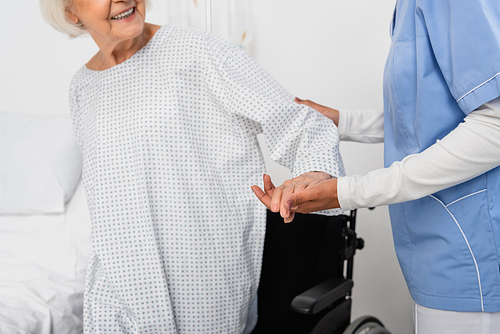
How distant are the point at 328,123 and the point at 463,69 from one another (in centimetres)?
39

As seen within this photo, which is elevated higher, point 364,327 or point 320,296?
point 320,296

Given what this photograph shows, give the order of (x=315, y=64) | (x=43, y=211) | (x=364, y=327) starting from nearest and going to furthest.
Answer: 1. (x=364, y=327)
2. (x=43, y=211)
3. (x=315, y=64)

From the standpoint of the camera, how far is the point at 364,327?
1260 millimetres

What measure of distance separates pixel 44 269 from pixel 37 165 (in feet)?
1.38

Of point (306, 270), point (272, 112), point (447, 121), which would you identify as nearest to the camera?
point (447, 121)

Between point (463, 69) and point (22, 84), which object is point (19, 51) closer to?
point (22, 84)

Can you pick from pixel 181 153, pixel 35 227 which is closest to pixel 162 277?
pixel 181 153

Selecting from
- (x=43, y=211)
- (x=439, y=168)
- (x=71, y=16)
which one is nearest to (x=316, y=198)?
(x=439, y=168)

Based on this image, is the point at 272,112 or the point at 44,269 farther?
the point at 44,269

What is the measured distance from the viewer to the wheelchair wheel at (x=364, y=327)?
1.23 metres

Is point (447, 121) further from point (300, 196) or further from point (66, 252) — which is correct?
point (66, 252)

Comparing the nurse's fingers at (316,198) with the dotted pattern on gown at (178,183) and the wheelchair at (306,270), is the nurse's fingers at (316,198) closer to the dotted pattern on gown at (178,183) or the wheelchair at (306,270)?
the dotted pattern on gown at (178,183)

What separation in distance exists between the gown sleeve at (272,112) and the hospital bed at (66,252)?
14.3 inches

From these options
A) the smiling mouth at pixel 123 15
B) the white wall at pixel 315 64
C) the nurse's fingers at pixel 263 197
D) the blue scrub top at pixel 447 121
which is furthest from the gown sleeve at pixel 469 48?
the white wall at pixel 315 64
